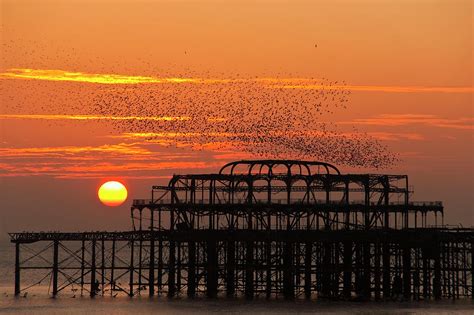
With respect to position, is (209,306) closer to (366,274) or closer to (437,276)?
(366,274)

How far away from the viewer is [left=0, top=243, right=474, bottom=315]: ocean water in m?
91.4

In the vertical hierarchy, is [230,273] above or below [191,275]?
above

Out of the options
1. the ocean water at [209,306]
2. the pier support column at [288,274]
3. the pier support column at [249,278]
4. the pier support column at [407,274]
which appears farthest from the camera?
the pier support column at [288,274]

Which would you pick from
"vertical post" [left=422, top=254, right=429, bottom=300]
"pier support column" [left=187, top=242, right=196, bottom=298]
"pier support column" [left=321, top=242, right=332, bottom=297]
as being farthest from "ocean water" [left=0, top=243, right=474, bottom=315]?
"pier support column" [left=321, top=242, right=332, bottom=297]

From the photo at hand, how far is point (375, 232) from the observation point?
100500 millimetres

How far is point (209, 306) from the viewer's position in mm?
96062

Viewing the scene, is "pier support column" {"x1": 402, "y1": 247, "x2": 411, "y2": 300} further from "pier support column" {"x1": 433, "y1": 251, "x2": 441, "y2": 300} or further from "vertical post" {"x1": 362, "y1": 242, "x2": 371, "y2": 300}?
"vertical post" {"x1": 362, "y1": 242, "x2": 371, "y2": 300}

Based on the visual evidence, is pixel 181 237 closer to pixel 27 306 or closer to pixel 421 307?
pixel 27 306

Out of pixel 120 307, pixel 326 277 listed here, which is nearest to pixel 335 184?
pixel 326 277

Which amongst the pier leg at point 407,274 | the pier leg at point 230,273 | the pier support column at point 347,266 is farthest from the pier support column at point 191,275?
the pier leg at point 407,274

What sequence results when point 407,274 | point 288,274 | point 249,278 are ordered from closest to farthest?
point 407,274 < point 288,274 < point 249,278

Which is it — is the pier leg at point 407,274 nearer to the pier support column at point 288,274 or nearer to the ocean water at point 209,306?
the ocean water at point 209,306

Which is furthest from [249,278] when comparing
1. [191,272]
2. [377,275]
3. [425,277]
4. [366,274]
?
[425,277]

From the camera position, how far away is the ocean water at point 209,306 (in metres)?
91.4
